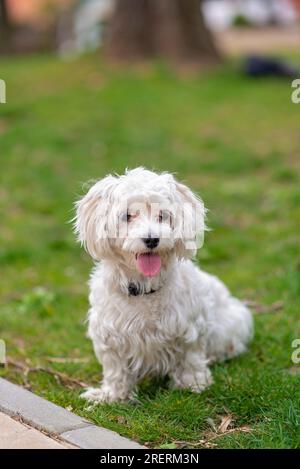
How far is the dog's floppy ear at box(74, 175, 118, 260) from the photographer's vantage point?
15.1ft

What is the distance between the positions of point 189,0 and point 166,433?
1027 centimetres

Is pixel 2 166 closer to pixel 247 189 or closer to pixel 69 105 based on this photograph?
pixel 69 105

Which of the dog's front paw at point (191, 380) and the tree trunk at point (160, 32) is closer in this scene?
the dog's front paw at point (191, 380)

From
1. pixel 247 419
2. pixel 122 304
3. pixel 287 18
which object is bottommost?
pixel 247 419

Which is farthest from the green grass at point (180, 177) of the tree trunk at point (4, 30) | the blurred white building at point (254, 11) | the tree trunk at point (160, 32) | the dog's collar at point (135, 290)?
the blurred white building at point (254, 11)

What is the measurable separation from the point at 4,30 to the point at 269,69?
27.1ft

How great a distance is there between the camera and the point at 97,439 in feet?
13.3

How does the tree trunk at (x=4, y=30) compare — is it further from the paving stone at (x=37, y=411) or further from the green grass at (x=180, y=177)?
the paving stone at (x=37, y=411)

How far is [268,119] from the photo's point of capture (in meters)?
12.1

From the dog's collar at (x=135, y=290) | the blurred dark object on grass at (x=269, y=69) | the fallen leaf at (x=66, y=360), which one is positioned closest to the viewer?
the dog's collar at (x=135, y=290)

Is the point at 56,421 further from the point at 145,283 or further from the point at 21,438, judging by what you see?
the point at 145,283

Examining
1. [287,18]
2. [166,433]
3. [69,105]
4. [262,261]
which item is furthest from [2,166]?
[287,18]

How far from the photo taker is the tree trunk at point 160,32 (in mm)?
13523

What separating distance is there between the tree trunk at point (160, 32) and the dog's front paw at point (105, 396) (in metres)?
Answer: 9.44
